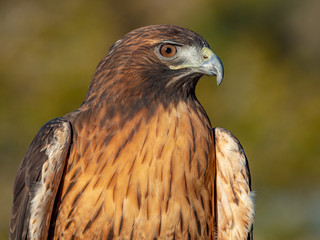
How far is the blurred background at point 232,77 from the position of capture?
12781 millimetres

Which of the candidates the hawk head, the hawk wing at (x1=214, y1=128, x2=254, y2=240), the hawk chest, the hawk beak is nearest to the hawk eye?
the hawk head

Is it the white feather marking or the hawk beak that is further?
the hawk beak

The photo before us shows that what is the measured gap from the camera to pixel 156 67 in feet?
15.4

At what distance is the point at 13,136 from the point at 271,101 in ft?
19.1

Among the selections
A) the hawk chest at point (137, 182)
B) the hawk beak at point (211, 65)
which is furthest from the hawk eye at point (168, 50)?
the hawk chest at point (137, 182)

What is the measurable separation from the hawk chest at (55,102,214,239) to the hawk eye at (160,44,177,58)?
1.45 feet

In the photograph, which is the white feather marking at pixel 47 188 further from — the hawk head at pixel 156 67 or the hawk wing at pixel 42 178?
the hawk head at pixel 156 67

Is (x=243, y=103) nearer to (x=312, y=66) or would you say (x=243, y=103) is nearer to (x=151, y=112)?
(x=312, y=66)

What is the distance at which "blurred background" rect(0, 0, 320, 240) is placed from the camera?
1278 cm

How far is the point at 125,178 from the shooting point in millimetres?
4387

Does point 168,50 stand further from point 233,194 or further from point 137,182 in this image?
point 233,194

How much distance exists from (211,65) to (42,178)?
1.53 meters

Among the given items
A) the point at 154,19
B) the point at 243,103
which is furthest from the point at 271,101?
the point at 154,19

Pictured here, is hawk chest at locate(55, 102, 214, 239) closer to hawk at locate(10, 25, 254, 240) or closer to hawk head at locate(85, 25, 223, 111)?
hawk at locate(10, 25, 254, 240)
